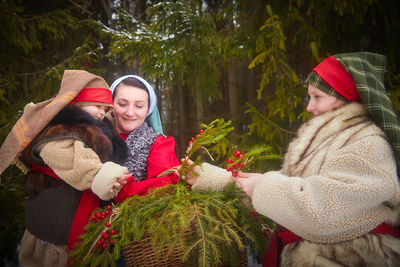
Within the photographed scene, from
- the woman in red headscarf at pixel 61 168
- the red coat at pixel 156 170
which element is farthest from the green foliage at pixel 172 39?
the woman in red headscarf at pixel 61 168

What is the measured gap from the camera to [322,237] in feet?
4.99

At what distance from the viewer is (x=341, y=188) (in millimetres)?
1394

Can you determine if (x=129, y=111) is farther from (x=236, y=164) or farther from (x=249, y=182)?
(x=249, y=182)

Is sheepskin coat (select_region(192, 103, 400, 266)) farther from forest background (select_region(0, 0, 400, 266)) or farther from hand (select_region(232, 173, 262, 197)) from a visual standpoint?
forest background (select_region(0, 0, 400, 266))

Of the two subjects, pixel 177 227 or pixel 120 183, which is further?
pixel 120 183

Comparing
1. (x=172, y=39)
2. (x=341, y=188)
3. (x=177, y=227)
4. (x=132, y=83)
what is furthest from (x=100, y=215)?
(x=172, y=39)

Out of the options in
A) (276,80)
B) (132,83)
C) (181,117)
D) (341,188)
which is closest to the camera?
(341,188)

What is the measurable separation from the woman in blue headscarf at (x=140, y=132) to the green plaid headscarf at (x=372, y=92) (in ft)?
4.21

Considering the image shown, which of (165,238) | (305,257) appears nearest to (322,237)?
(305,257)

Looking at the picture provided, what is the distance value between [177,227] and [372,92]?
126cm

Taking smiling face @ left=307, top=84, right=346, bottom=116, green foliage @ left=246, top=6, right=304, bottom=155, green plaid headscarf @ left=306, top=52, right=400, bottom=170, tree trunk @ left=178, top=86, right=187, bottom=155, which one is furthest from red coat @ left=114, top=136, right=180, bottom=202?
tree trunk @ left=178, top=86, right=187, bottom=155

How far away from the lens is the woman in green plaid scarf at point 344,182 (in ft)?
4.63

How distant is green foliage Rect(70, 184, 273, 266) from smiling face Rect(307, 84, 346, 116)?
2.46 feet

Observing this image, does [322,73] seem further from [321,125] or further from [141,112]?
[141,112]
